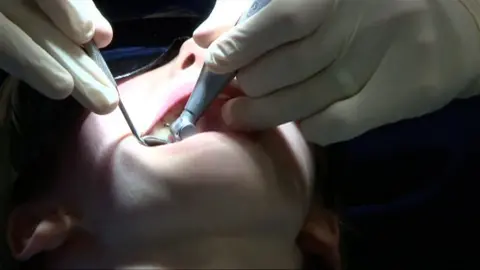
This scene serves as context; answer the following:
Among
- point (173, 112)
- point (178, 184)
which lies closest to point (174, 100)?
point (173, 112)

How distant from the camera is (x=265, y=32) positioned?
34.9 inches

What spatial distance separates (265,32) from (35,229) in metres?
0.35

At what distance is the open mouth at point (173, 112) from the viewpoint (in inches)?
37.8

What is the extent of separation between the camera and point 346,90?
3.07 feet

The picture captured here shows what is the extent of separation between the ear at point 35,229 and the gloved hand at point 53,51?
146 millimetres

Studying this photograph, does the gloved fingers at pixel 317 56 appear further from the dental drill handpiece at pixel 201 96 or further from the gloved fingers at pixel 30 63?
the gloved fingers at pixel 30 63

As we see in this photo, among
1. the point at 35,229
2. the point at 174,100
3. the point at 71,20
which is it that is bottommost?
the point at 35,229

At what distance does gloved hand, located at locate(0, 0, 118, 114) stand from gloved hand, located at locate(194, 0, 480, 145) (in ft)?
0.41

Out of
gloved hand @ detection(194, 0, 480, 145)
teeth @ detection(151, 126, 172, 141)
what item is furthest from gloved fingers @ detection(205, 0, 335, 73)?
teeth @ detection(151, 126, 172, 141)

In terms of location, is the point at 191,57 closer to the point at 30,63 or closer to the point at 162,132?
the point at 162,132

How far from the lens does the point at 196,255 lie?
2.96 feet

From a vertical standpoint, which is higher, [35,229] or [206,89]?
[206,89]

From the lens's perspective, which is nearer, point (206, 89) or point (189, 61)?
point (206, 89)

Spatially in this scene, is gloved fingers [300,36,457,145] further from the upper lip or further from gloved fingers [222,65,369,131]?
the upper lip
